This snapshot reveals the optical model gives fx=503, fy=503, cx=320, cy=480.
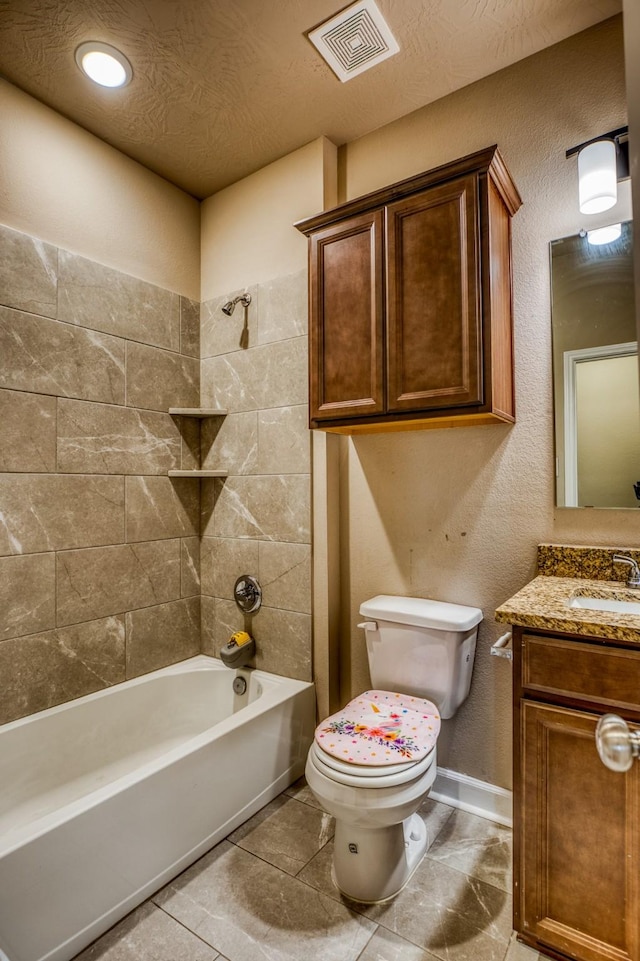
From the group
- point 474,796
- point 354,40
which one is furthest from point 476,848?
point 354,40

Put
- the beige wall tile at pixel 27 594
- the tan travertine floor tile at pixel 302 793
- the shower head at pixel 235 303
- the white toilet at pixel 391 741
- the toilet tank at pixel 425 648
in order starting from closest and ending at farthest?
1. the white toilet at pixel 391 741
2. the toilet tank at pixel 425 648
3. the beige wall tile at pixel 27 594
4. the tan travertine floor tile at pixel 302 793
5. the shower head at pixel 235 303

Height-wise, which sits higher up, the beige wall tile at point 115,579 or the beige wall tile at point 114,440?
the beige wall tile at point 114,440

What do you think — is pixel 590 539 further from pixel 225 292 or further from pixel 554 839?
pixel 225 292

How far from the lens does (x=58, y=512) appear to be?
6.66 ft

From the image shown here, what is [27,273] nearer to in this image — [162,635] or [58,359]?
[58,359]

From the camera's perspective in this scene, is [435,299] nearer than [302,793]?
Yes

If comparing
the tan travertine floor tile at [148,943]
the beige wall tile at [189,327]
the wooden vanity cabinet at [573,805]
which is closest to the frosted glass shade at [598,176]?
the wooden vanity cabinet at [573,805]

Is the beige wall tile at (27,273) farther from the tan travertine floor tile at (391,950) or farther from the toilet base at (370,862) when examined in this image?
the tan travertine floor tile at (391,950)

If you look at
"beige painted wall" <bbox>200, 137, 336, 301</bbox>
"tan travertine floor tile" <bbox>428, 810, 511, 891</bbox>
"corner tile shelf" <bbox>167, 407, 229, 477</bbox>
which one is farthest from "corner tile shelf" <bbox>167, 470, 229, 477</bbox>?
"tan travertine floor tile" <bbox>428, 810, 511, 891</bbox>

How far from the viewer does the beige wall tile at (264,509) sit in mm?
2260

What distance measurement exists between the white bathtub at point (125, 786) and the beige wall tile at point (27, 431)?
963 millimetres

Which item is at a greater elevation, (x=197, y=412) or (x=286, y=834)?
(x=197, y=412)

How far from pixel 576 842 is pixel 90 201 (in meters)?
2.79

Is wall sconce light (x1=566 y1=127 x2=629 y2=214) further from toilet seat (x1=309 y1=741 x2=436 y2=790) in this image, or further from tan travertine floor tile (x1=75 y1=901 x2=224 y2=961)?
tan travertine floor tile (x1=75 y1=901 x2=224 y2=961)
